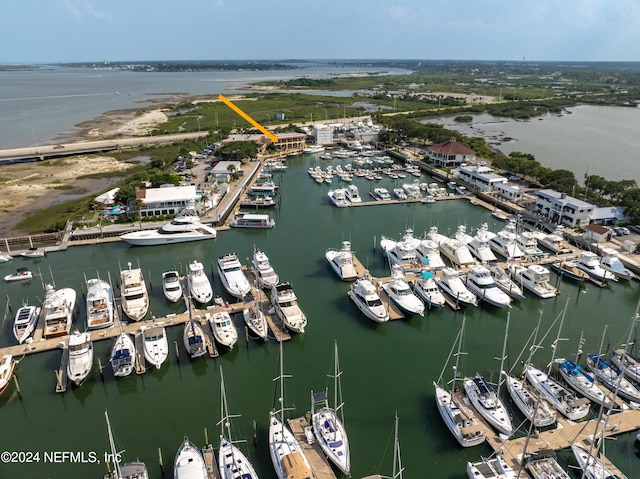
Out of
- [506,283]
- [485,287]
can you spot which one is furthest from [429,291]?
[506,283]

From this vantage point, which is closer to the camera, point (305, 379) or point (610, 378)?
point (610, 378)

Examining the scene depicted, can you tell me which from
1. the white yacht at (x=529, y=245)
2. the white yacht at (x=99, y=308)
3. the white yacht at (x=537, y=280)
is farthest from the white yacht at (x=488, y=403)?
the white yacht at (x=99, y=308)

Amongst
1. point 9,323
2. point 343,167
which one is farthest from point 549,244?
point 9,323

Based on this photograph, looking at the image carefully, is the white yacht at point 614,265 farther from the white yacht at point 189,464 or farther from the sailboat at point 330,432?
the white yacht at point 189,464

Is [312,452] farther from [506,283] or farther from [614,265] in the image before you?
[614,265]

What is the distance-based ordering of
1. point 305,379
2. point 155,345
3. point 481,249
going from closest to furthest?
point 305,379 < point 155,345 < point 481,249

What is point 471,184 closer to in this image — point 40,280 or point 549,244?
point 549,244
